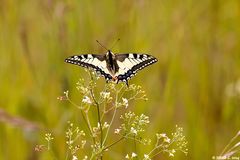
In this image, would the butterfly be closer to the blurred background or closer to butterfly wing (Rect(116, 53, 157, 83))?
butterfly wing (Rect(116, 53, 157, 83))

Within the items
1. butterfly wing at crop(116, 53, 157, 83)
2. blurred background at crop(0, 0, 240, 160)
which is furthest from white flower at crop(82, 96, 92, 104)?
blurred background at crop(0, 0, 240, 160)

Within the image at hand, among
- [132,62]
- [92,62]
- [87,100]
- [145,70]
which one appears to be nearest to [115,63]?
[132,62]

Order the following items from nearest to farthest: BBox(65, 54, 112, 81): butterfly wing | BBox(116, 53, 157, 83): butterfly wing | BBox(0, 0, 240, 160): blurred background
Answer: BBox(65, 54, 112, 81): butterfly wing
BBox(116, 53, 157, 83): butterfly wing
BBox(0, 0, 240, 160): blurred background

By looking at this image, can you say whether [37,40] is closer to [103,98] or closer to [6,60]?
[6,60]

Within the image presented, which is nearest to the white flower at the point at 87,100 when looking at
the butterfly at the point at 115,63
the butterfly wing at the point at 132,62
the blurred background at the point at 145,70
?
the butterfly at the point at 115,63

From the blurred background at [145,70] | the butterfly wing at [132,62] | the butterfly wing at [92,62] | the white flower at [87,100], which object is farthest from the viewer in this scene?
the blurred background at [145,70]

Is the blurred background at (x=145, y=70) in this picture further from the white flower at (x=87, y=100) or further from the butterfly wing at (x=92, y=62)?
the white flower at (x=87, y=100)
